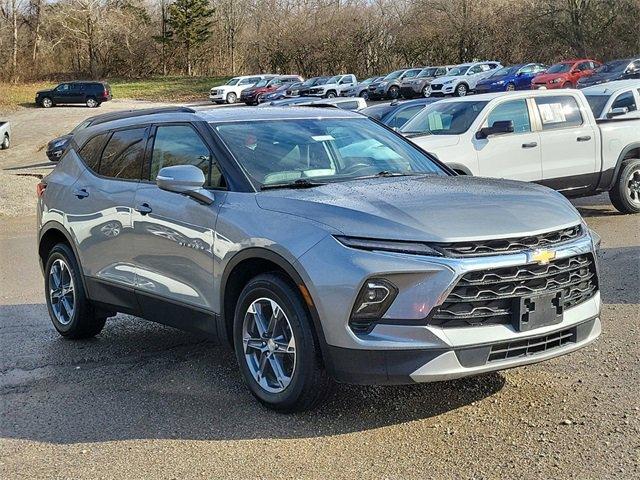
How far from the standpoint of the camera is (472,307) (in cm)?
412

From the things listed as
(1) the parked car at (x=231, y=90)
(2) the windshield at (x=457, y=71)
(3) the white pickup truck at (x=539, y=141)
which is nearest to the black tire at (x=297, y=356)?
(3) the white pickup truck at (x=539, y=141)

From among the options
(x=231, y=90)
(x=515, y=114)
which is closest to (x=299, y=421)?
(x=515, y=114)

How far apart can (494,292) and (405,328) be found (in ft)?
1.58

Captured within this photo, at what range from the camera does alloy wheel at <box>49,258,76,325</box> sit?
21.8 feet

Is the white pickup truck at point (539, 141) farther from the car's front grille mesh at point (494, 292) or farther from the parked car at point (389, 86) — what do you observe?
the parked car at point (389, 86)

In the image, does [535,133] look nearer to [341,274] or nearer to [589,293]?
[589,293]

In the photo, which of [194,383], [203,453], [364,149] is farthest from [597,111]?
[203,453]

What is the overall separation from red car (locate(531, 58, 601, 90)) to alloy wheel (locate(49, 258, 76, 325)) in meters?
36.4

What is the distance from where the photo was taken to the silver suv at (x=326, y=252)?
4.10 m

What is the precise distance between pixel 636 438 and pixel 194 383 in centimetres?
269

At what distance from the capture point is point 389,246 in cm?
414

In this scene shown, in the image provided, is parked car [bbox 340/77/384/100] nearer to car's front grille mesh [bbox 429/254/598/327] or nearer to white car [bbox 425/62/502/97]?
white car [bbox 425/62/502/97]

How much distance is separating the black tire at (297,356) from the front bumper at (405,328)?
0.15 meters

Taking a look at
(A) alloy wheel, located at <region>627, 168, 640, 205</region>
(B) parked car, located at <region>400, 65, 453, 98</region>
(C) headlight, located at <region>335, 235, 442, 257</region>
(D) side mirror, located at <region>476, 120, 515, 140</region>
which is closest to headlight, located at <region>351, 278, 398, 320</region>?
(C) headlight, located at <region>335, 235, 442, 257</region>
